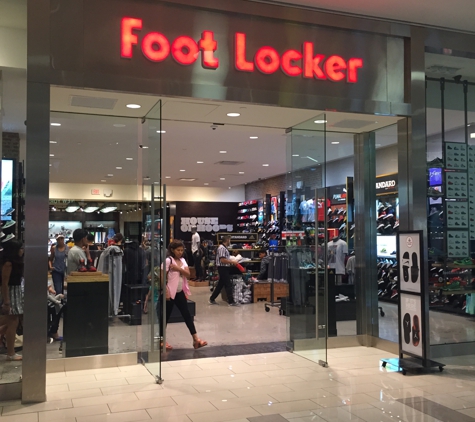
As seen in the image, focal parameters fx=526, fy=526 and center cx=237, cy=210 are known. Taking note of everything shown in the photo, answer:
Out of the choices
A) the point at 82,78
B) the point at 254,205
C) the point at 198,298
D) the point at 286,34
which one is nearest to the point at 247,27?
the point at 286,34

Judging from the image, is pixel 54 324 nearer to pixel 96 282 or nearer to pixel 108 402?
pixel 96 282

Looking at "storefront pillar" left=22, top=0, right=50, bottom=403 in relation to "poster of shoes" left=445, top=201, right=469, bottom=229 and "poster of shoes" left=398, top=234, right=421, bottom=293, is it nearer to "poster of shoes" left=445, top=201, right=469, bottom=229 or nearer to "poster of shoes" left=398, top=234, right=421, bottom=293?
"poster of shoes" left=398, top=234, right=421, bottom=293

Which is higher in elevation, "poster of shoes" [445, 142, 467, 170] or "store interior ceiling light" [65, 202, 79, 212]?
"poster of shoes" [445, 142, 467, 170]

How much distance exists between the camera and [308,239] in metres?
6.36

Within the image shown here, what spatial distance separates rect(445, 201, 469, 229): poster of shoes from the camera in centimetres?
661

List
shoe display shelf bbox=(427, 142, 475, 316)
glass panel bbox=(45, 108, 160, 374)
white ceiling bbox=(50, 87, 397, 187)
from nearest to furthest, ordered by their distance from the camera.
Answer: white ceiling bbox=(50, 87, 397, 187), glass panel bbox=(45, 108, 160, 374), shoe display shelf bbox=(427, 142, 475, 316)

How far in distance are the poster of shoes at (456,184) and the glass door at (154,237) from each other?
3.57 m

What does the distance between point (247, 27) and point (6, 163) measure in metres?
2.84

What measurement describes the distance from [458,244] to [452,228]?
0.23 metres

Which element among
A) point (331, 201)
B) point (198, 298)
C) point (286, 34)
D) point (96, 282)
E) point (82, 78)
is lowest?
point (198, 298)

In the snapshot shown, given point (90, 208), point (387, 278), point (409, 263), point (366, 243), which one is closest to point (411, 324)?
point (409, 263)

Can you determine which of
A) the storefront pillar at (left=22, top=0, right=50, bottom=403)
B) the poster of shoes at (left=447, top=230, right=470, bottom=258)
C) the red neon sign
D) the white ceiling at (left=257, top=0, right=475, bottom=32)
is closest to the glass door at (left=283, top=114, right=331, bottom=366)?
the red neon sign

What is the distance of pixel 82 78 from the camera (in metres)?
4.91

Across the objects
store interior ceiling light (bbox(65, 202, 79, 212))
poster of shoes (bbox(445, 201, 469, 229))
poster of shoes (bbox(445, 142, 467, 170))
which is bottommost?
poster of shoes (bbox(445, 201, 469, 229))
